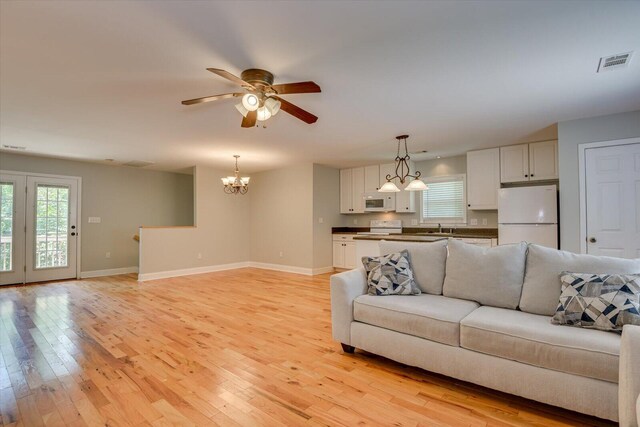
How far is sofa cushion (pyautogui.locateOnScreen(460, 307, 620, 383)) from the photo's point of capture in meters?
1.69

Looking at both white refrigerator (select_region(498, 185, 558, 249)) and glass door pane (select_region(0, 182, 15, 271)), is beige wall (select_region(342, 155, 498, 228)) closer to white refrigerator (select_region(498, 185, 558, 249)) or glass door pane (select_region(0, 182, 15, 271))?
Answer: white refrigerator (select_region(498, 185, 558, 249))

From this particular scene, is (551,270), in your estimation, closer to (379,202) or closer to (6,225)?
(379,202)

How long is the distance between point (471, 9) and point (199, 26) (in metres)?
1.71

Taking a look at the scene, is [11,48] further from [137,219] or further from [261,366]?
[137,219]

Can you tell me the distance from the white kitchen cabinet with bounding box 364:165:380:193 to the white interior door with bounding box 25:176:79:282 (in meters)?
6.28

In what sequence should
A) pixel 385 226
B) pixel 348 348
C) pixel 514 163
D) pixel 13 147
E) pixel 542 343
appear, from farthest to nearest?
pixel 385 226
pixel 13 147
pixel 514 163
pixel 348 348
pixel 542 343

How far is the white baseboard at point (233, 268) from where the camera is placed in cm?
635

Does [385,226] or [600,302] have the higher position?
[385,226]

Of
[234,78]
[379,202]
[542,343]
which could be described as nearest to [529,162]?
[379,202]

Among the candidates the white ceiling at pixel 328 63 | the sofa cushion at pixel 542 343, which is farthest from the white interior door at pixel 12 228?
the sofa cushion at pixel 542 343

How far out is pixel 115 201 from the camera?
7055 millimetres

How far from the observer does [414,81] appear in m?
2.79

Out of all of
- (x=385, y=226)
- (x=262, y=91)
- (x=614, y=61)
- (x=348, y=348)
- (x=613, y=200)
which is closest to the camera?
(x=614, y=61)

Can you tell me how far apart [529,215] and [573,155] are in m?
1.03
